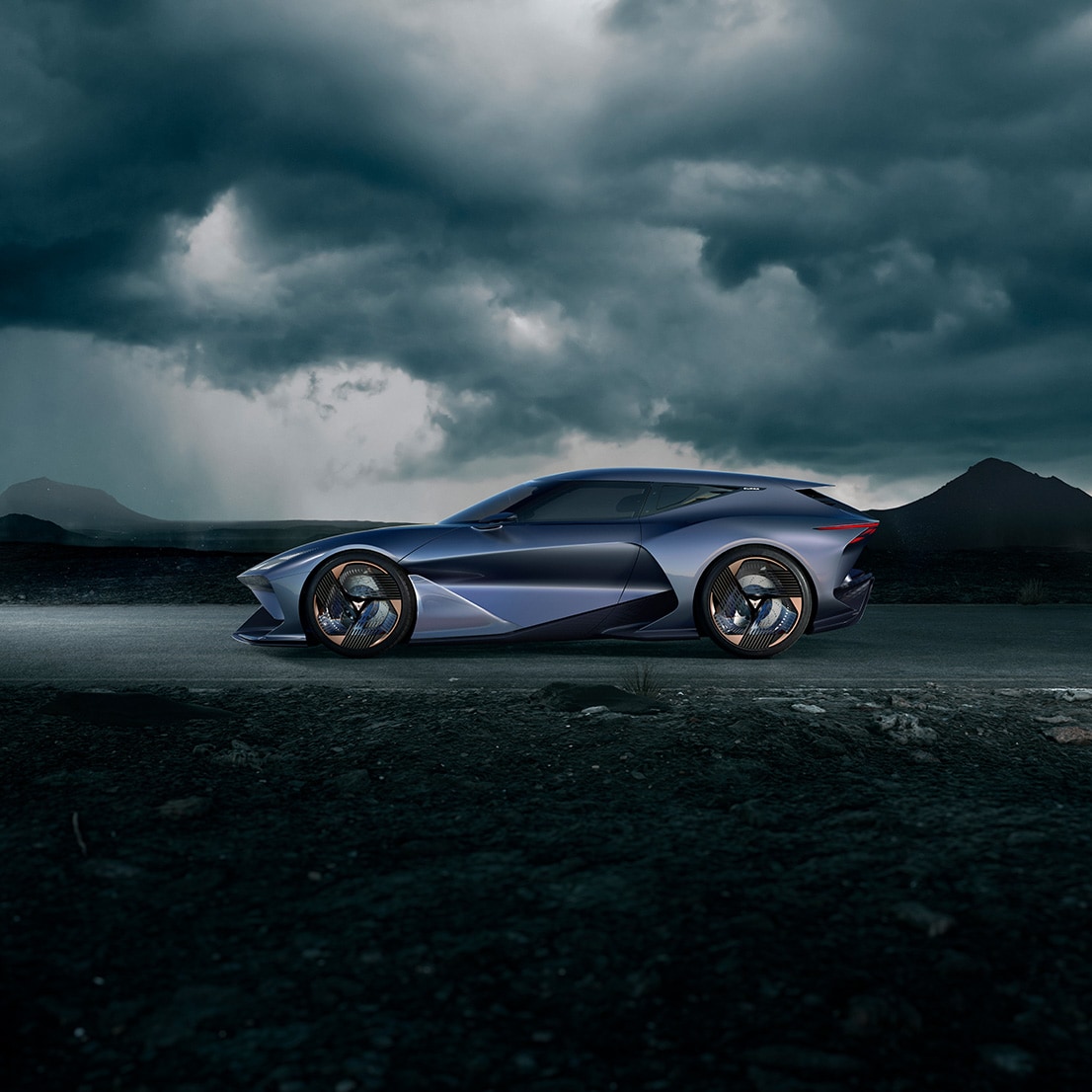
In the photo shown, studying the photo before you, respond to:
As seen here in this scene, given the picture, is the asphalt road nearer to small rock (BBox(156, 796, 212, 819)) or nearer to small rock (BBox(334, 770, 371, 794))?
small rock (BBox(334, 770, 371, 794))

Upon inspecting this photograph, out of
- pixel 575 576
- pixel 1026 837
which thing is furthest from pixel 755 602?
pixel 1026 837

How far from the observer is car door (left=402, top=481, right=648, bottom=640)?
6789 mm

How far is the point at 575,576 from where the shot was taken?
6836 millimetres

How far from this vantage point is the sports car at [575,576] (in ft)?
22.3

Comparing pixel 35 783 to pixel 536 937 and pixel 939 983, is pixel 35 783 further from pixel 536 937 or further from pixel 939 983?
pixel 939 983

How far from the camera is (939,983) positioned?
6.11 feet

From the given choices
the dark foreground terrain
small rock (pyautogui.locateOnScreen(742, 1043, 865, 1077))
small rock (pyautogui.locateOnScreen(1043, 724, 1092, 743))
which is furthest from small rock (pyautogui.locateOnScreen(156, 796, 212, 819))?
small rock (pyautogui.locateOnScreen(1043, 724, 1092, 743))

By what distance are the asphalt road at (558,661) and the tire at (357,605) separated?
19cm

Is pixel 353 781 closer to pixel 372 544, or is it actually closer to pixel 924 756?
pixel 924 756

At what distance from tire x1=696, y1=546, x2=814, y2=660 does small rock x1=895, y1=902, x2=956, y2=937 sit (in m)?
4.77

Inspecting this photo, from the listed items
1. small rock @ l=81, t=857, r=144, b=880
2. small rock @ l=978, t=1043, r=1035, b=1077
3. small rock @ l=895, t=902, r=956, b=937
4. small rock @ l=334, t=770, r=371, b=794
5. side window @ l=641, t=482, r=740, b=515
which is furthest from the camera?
side window @ l=641, t=482, r=740, b=515

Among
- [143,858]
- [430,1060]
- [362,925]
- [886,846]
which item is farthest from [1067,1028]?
[143,858]

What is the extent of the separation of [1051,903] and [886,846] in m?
0.46

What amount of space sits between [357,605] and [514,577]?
116cm
